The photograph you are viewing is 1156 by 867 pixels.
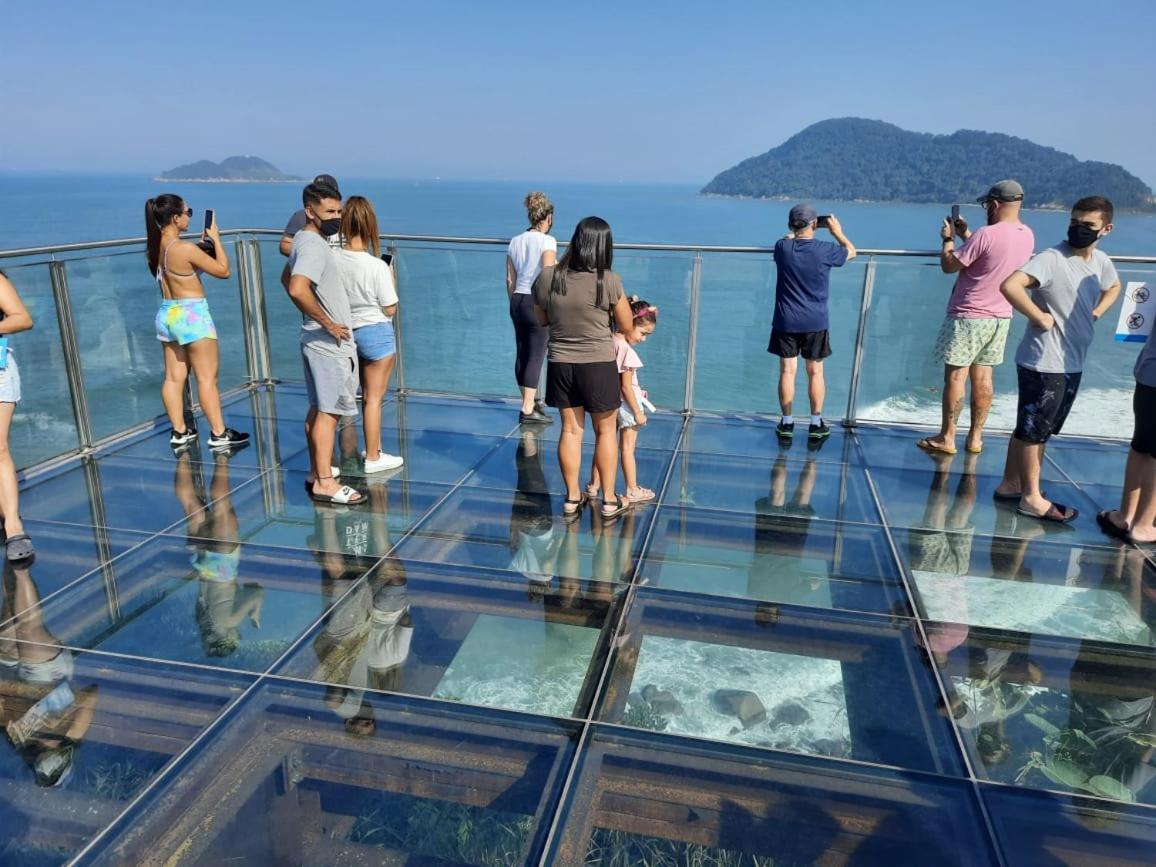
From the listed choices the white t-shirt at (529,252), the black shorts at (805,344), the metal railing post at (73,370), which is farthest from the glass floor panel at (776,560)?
the metal railing post at (73,370)

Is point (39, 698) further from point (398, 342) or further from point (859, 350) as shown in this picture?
point (859, 350)

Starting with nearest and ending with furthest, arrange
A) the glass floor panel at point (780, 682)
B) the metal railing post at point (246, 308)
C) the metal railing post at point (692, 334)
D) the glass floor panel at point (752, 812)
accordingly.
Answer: the glass floor panel at point (752, 812) → the glass floor panel at point (780, 682) → the metal railing post at point (692, 334) → the metal railing post at point (246, 308)

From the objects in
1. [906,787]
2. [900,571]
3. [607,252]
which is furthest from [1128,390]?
[906,787]

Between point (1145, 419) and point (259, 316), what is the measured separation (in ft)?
20.4

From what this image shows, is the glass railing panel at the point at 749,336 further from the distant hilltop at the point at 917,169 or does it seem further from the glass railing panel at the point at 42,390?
the distant hilltop at the point at 917,169

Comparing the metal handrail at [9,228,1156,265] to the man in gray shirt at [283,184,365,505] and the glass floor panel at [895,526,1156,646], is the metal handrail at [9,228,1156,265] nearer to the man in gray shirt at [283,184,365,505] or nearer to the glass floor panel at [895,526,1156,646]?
the man in gray shirt at [283,184,365,505]

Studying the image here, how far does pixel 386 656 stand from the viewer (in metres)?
3.07

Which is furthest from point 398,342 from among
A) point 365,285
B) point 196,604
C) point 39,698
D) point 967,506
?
point 967,506

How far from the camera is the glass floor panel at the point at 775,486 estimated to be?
4.54m

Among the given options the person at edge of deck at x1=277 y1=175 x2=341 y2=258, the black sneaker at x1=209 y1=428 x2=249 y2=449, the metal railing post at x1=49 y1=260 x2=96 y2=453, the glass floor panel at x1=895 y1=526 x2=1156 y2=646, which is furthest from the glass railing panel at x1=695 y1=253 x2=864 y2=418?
the metal railing post at x1=49 y1=260 x2=96 y2=453

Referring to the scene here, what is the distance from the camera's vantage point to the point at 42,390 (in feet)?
16.9

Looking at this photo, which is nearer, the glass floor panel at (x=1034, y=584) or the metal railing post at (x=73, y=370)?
the glass floor panel at (x=1034, y=584)

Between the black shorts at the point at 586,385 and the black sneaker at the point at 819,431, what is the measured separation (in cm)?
207

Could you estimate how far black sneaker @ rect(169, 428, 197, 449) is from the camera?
540cm
